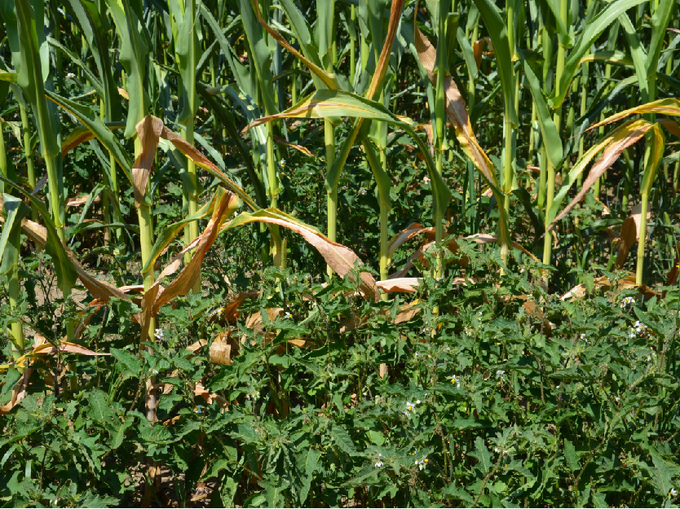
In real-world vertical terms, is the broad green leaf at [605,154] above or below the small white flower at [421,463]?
above

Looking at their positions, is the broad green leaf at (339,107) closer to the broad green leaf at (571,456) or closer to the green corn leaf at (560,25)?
the green corn leaf at (560,25)

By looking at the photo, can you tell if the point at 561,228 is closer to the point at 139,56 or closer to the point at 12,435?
the point at 139,56

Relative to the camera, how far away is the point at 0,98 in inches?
85.8

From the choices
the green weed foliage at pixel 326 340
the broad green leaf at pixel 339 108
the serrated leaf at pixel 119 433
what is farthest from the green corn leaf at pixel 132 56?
the serrated leaf at pixel 119 433

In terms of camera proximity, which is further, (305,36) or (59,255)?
(305,36)

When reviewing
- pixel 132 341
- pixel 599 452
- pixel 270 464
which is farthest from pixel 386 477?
pixel 132 341

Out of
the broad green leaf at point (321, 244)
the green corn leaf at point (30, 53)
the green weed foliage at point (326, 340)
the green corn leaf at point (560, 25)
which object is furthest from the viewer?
the green corn leaf at point (560, 25)

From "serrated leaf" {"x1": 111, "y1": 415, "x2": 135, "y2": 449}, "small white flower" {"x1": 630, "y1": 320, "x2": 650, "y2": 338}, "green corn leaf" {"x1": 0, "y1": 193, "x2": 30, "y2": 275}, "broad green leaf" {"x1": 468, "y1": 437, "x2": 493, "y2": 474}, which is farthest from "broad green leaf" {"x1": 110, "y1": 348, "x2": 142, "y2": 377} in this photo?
"small white flower" {"x1": 630, "y1": 320, "x2": 650, "y2": 338}

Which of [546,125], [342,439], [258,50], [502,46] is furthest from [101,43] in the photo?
[546,125]

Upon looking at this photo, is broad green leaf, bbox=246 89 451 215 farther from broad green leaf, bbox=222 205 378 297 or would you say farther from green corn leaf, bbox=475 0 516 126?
green corn leaf, bbox=475 0 516 126

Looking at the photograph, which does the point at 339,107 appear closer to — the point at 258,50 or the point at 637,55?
the point at 258,50

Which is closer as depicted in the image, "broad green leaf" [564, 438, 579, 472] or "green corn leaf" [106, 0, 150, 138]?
"broad green leaf" [564, 438, 579, 472]

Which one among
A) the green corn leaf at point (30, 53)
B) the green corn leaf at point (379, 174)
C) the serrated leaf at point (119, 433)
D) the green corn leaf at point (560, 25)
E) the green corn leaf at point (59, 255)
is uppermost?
the green corn leaf at point (560, 25)

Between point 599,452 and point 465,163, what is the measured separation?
1.78m
